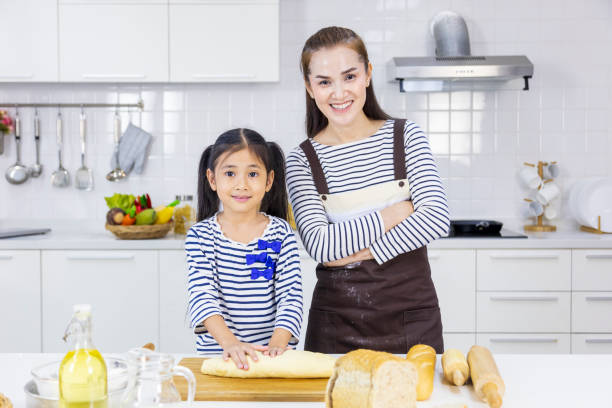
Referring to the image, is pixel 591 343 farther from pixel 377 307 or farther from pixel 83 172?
pixel 83 172

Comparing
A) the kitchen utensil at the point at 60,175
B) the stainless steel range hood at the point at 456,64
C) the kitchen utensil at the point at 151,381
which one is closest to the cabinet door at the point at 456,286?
the stainless steel range hood at the point at 456,64

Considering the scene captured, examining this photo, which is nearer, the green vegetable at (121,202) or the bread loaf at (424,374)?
the bread loaf at (424,374)

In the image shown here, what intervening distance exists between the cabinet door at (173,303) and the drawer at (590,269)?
5.64ft

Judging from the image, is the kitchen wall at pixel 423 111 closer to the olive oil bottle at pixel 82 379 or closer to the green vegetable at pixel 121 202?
the green vegetable at pixel 121 202

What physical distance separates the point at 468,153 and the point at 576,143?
0.57 metres

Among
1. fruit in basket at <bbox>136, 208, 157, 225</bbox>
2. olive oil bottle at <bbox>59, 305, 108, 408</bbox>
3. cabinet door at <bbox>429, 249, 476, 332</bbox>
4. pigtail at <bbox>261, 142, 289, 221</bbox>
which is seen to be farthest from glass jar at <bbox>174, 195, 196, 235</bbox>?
olive oil bottle at <bbox>59, 305, 108, 408</bbox>

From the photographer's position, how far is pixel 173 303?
2.81 metres

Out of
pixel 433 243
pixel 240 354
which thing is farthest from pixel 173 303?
pixel 240 354

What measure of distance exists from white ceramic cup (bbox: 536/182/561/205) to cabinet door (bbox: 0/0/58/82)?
2.45 meters

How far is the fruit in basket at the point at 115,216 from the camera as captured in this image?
9.30 ft

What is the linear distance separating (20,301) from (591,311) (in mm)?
2539

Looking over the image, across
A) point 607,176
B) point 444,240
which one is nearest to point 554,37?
point 607,176

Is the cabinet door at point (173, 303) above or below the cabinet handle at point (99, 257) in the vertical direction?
below

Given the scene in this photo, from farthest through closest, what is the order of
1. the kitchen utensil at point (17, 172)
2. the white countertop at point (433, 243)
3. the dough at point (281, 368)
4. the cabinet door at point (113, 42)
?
the kitchen utensil at point (17, 172) → the cabinet door at point (113, 42) → the white countertop at point (433, 243) → the dough at point (281, 368)
